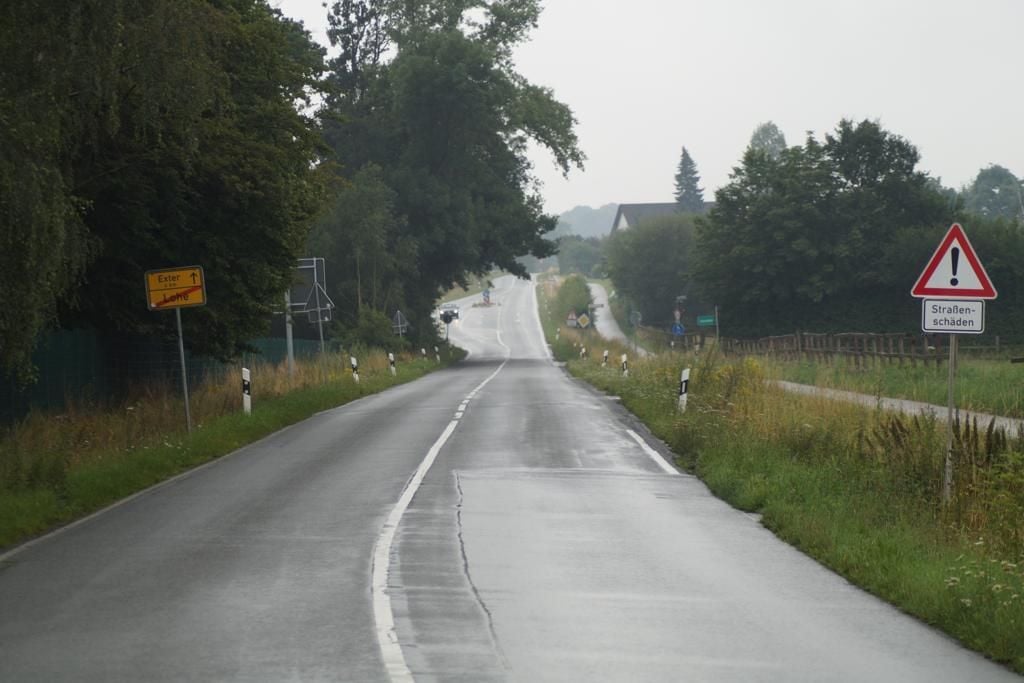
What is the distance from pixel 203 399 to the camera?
93.3 feet

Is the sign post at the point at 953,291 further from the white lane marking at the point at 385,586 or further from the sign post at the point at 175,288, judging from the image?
the sign post at the point at 175,288

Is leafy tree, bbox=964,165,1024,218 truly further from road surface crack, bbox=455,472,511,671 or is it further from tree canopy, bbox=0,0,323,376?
road surface crack, bbox=455,472,511,671

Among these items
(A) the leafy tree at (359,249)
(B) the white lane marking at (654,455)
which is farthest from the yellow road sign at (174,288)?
(A) the leafy tree at (359,249)

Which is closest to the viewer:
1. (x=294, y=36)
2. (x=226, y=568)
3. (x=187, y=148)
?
(x=226, y=568)

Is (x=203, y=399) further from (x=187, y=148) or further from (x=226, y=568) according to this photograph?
(x=226, y=568)

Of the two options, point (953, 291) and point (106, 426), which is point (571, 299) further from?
point (953, 291)

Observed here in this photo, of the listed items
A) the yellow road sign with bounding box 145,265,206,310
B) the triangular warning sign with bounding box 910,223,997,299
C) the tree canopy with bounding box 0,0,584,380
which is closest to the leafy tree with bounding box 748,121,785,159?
the tree canopy with bounding box 0,0,584,380

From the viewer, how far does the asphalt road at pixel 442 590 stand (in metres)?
7.61

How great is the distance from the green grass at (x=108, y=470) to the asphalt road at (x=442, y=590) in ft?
1.60

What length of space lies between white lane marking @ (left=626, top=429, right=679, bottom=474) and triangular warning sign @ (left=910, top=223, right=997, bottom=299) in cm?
564

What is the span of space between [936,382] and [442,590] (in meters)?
27.9

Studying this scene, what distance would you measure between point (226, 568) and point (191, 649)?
299 cm

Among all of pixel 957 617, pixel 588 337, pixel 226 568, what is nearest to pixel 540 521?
pixel 226 568

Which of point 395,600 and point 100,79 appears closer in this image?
point 395,600
